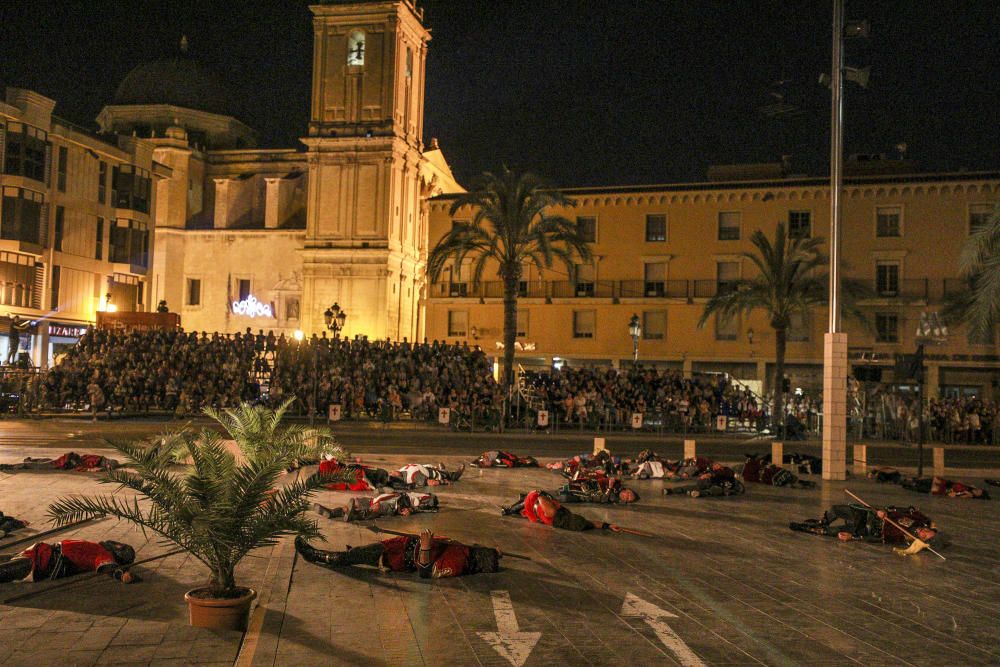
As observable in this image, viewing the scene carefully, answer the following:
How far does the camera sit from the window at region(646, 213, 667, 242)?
46.4 metres

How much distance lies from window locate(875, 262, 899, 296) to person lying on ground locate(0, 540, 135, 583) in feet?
135

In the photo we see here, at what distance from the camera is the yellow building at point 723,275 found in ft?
139

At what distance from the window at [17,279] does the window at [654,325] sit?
2907 centimetres

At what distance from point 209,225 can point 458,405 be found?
33910 mm

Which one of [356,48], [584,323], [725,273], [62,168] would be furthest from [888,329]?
[62,168]

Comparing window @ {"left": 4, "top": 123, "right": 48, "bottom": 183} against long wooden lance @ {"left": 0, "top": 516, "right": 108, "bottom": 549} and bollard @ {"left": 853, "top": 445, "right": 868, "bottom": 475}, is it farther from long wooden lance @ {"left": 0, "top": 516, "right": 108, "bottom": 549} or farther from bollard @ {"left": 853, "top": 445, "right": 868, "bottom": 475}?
bollard @ {"left": 853, "top": 445, "right": 868, "bottom": 475}

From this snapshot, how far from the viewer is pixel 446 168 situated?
60656mm

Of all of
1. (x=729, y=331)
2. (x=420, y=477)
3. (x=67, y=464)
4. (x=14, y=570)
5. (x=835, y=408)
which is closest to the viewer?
(x=14, y=570)

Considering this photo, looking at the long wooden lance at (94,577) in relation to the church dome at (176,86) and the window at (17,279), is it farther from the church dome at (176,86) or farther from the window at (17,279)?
the church dome at (176,86)

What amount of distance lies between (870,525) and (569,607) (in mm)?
5660

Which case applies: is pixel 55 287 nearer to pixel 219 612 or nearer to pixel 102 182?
pixel 102 182

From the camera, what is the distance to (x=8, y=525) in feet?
35.0

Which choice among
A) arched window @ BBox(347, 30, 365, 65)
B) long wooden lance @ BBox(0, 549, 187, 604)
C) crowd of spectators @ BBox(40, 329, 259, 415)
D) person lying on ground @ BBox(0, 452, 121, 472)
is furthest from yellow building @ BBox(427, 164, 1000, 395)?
long wooden lance @ BBox(0, 549, 187, 604)

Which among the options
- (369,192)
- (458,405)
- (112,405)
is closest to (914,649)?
(458,405)
